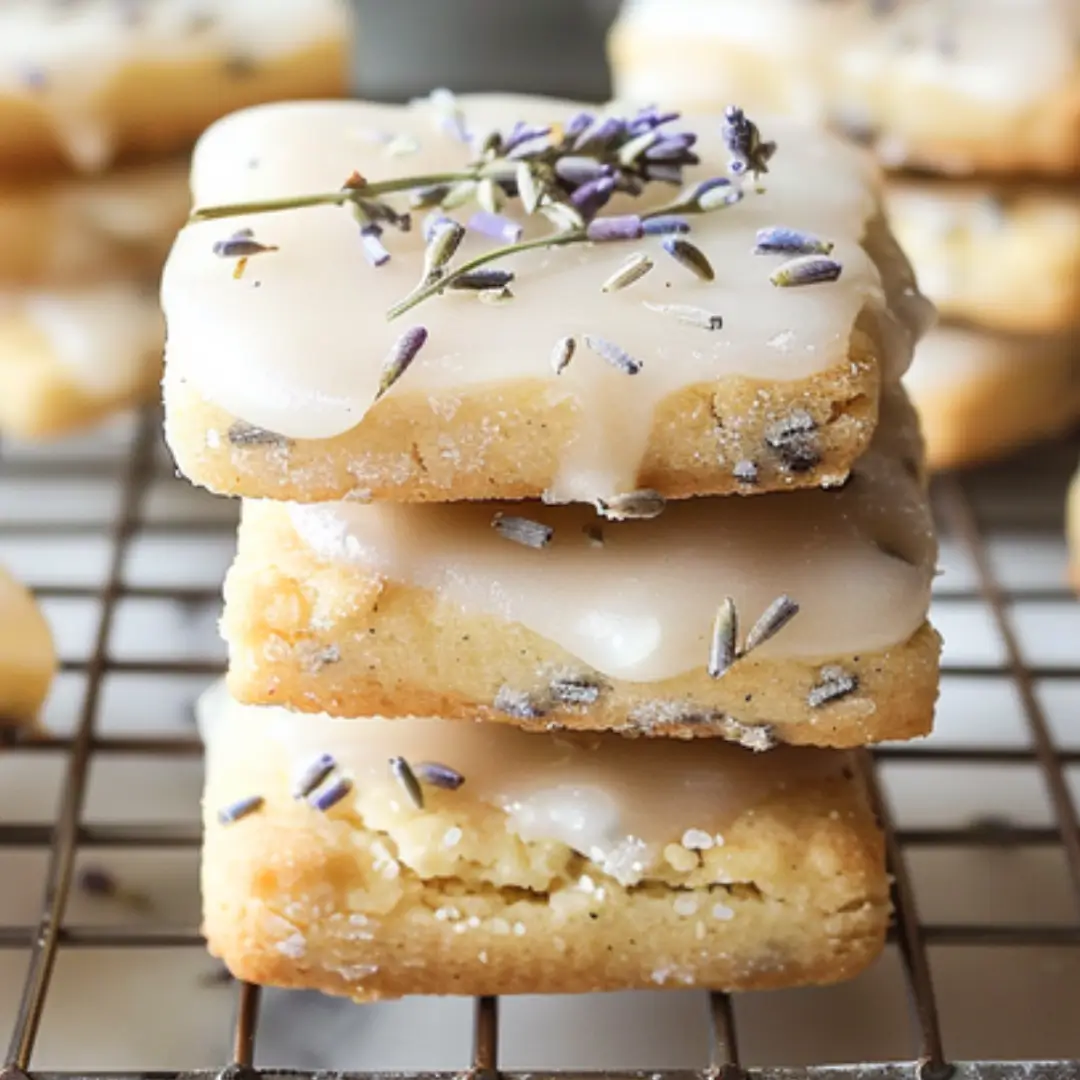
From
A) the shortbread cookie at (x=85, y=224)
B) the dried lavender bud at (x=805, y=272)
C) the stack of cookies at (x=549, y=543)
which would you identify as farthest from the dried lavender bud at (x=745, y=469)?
the shortbread cookie at (x=85, y=224)

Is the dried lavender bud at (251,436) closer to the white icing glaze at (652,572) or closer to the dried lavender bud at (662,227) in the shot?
the white icing glaze at (652,572)

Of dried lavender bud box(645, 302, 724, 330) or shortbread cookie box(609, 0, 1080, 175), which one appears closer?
dried lavender bud box(645, 302, 724, 330)

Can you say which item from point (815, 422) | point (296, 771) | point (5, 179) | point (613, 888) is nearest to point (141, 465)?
point (5, 179)

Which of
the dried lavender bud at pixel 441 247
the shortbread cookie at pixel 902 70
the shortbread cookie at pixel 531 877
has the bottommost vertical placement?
the shortbread cookie at pixel 531 877

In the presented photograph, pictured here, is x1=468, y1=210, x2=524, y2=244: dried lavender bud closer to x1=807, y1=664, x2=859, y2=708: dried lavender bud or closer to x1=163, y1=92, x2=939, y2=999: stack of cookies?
x1=163, y1=92, x2=939, y2=999: stack of cookies

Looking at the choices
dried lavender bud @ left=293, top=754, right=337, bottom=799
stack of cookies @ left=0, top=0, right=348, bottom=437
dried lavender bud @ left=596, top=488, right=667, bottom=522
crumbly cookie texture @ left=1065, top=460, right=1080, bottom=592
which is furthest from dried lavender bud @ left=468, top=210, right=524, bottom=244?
stack of cookies @ left=0, top=0, right=348, bottom=437

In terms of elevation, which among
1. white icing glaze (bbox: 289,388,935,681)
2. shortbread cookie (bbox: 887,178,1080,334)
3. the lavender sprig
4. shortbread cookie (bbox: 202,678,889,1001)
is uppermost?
shortbread cookie (bbox: 887,178,1080,334)
